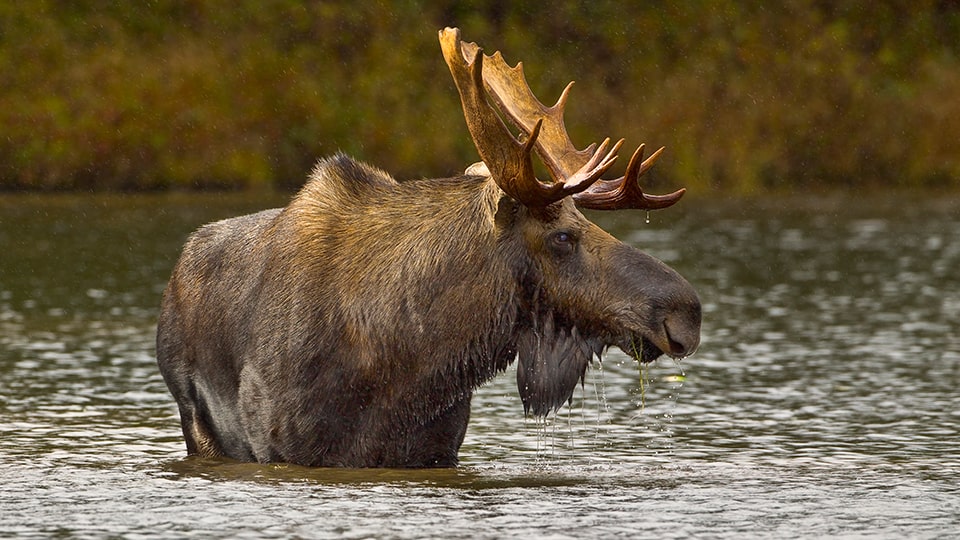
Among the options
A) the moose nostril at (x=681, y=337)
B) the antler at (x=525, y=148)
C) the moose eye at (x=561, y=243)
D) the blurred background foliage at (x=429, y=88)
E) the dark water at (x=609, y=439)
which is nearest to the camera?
the dark water at (x=609, y=439)

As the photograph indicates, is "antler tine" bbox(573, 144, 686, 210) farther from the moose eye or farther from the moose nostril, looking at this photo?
the moose nostril

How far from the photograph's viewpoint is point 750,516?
8070mm

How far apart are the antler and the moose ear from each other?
0.59m

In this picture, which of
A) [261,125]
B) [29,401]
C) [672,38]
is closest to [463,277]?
[29,401]

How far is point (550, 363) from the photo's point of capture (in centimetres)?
869

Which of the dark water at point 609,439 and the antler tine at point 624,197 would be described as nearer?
the dark water at point 609,439

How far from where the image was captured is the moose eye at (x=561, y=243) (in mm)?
8594

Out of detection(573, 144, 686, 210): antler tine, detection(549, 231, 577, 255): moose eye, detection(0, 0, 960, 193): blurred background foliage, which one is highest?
detection(0, 0, 960, 193): blurred background foliage

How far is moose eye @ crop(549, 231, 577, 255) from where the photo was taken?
8.59 metres

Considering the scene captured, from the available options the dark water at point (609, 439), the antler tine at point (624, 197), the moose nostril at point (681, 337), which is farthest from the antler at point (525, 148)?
the dark water at point (609, 439)

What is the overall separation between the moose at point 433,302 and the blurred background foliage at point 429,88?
27.1 metres

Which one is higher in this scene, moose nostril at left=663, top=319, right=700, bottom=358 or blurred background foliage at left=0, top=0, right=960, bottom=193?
blurred background foliage at left=0, top=0, right=960, bottom=193

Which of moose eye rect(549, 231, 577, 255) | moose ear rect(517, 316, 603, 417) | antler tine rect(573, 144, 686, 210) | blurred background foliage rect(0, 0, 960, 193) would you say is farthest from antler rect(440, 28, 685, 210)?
blurred background foliage rect(0, 0, 960, 193)

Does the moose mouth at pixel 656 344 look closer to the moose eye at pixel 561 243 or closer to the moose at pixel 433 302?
the moose at pixel 433 302
